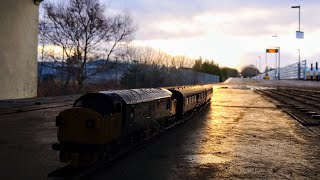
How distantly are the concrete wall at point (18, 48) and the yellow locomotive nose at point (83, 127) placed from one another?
62.6ft

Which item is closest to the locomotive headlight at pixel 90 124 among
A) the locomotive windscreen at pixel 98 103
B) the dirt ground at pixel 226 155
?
the locomotive windscreen at pixel 98 103

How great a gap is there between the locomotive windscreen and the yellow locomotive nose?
19.5 inches

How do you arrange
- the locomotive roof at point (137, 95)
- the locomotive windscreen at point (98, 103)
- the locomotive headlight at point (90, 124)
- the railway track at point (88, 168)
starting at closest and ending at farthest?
the railway track at point (88, 168), the locomotive headlight at point (90, 124), the locomotive windscreen at point (98, 103), the locomotive roof at point (137, 95)

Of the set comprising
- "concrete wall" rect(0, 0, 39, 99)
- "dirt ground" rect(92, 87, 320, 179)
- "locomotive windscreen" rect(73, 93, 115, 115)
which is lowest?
"dirt ground" rect(92, 87, 320, 179)

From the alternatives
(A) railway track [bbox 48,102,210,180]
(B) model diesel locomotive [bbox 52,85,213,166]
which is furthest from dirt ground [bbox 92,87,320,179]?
(B) model diesel locomotive [bbox 52,85,213,166]

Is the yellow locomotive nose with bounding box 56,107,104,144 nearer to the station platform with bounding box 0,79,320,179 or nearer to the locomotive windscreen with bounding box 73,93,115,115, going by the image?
the locomotive windscreen with bounding box 73,93,115,115

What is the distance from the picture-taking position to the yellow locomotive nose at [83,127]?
9.82 metres

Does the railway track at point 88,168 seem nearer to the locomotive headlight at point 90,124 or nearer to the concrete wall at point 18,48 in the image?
the locomotive headlight at point 90,124

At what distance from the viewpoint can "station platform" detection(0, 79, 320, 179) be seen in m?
9.80

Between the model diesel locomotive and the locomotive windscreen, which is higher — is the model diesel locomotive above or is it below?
below

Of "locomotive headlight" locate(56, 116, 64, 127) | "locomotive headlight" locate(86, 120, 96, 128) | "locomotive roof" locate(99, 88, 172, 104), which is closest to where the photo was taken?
"locomotive headlight" locate(86, 120, 96, 128)

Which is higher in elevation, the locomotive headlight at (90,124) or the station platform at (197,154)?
the locomotive headlight at (90,124)

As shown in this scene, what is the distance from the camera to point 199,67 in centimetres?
13800

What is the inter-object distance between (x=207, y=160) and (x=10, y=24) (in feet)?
67.8
